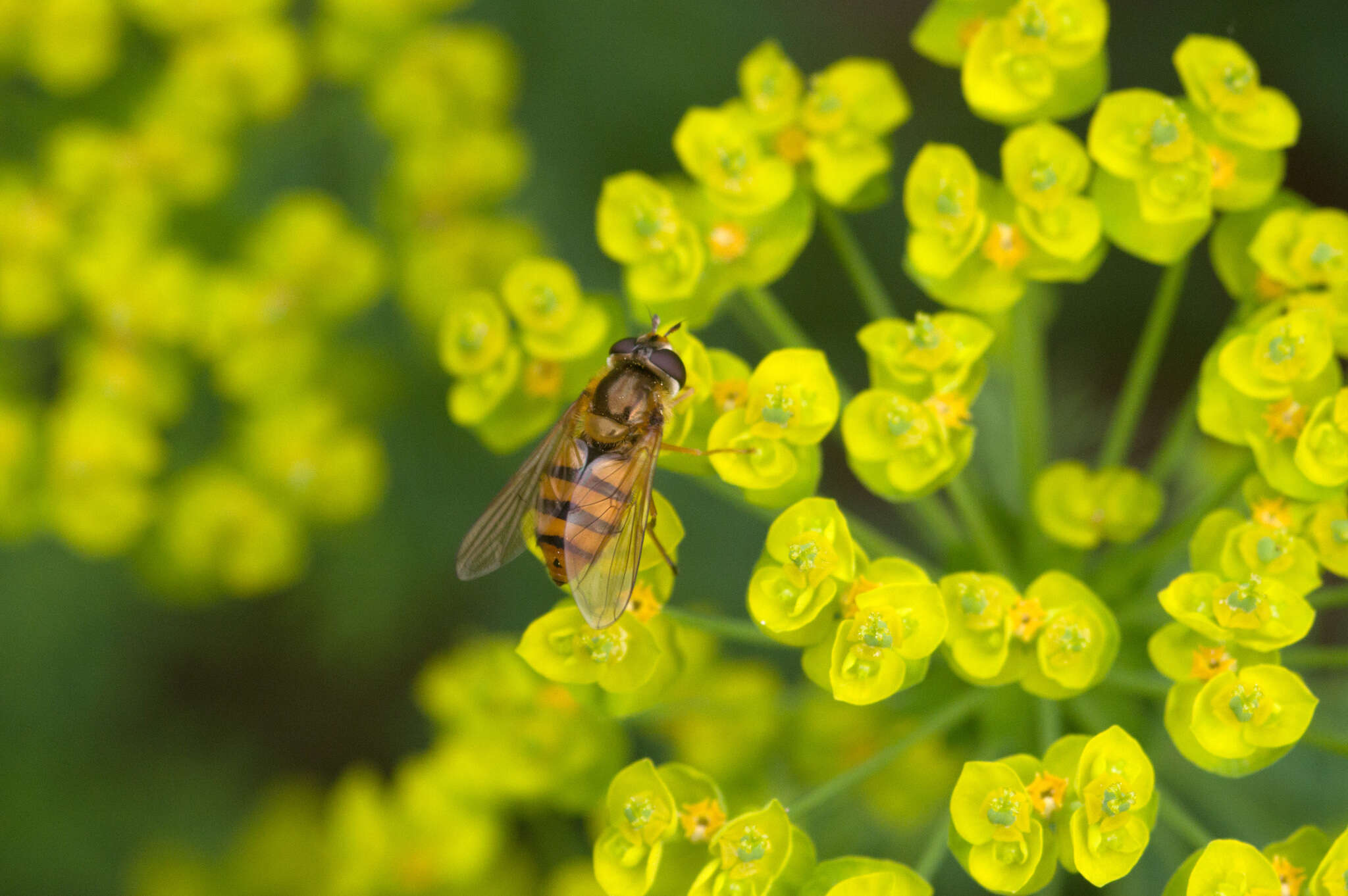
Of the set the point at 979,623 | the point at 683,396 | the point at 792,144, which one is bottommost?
the point at 979,623

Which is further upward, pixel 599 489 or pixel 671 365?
pixel 671 365

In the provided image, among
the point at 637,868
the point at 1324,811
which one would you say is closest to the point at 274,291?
the point at 637,868

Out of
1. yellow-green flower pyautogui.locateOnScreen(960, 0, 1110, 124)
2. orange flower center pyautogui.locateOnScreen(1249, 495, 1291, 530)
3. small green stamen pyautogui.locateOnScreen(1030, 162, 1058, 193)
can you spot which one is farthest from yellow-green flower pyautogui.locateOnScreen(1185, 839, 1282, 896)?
yellow-green flower pyautogui.locateOnScreen(960, 0, 1110, 124)

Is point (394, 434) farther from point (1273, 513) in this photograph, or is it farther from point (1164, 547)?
point (1273, 513)

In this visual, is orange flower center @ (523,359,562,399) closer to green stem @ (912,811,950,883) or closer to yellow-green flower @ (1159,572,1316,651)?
Answer: green stem @ (912,811,950,883)

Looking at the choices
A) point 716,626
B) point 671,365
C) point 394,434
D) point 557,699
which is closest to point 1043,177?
point 671,365

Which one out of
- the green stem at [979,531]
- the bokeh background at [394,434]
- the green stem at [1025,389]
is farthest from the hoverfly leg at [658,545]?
the bokeh background at [394,434]
